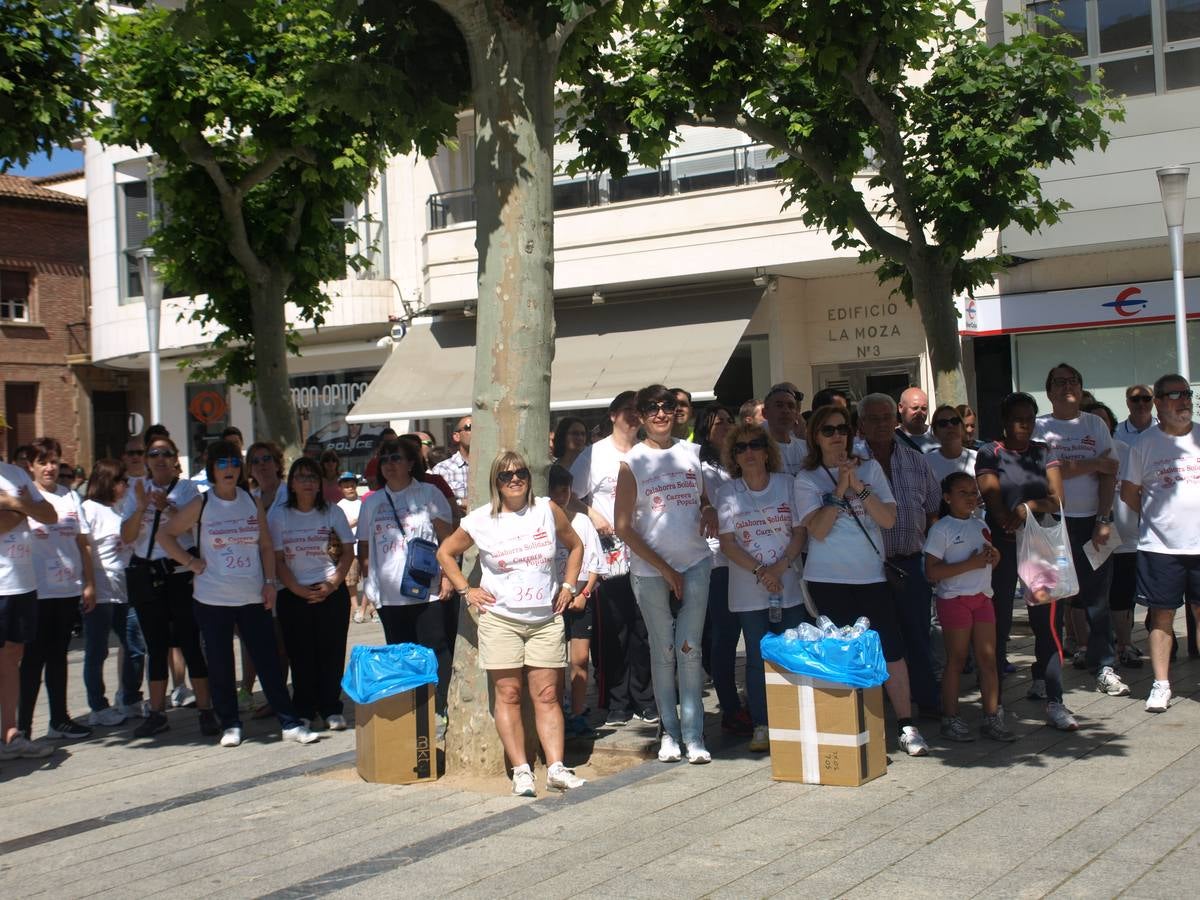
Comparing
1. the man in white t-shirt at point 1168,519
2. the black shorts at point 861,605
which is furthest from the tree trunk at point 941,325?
the black shorts at point 861,605

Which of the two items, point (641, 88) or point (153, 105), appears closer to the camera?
point (641, 88)

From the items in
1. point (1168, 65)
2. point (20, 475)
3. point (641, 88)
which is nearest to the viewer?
point (20, 475)

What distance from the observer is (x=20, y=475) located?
814 cm

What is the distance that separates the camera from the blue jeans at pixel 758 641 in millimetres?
7285

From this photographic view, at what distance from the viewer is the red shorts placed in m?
7.43

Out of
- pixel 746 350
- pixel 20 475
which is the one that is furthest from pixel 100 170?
pixel 20 475

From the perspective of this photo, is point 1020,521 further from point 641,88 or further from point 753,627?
point 641,88

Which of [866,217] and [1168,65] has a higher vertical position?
[1168,65]

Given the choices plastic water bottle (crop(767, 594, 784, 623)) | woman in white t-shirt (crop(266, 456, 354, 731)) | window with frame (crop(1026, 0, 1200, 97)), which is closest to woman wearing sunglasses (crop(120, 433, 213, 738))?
woman in white t-shirt (crop(266, 456, 354, 731))

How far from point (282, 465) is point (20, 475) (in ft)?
6.18

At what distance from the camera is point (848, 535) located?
7.07 metres

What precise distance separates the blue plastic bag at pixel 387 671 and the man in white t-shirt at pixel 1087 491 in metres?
4.33

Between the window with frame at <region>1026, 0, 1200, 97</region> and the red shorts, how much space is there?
43.2ft

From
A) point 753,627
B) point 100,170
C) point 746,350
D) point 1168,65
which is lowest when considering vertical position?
point 753,627
